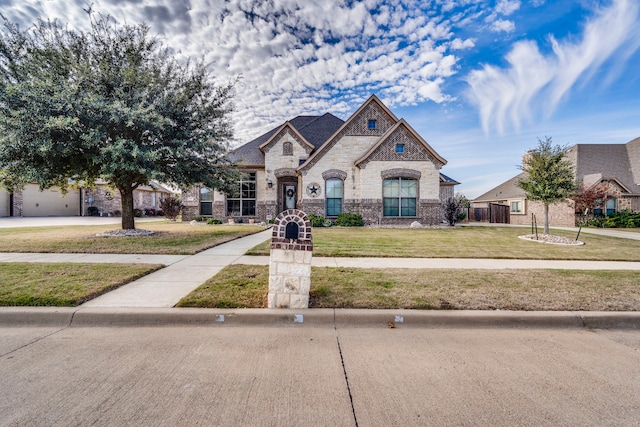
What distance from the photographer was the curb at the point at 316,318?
4.03 meters

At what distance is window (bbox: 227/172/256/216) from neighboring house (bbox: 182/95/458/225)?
448 mm

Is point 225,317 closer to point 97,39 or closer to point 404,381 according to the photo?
point 404,381

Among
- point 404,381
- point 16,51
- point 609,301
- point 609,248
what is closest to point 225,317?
point 404,381

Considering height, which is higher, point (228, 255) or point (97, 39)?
point (97, 39)

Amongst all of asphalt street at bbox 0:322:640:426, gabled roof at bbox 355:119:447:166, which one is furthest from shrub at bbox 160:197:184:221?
asphalt street at bbox 0:322:640:426

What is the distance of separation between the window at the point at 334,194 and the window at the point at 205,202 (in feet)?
29.3

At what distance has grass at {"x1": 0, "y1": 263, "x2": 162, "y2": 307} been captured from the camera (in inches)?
172

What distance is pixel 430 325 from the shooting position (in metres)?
4.09

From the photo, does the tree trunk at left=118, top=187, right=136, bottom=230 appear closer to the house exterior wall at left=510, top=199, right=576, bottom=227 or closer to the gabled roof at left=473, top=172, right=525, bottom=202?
the house exterior wall at left=510, top=199, right=576, bottom=227

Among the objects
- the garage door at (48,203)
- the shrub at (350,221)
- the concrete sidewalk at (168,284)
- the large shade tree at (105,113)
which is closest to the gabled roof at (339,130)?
the shrub at (350,221)

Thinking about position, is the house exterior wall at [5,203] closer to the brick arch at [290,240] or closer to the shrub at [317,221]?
the shrub at [317,221]

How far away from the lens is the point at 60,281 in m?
5.28

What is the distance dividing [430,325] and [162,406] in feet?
10.9

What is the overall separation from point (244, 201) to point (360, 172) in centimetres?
868
